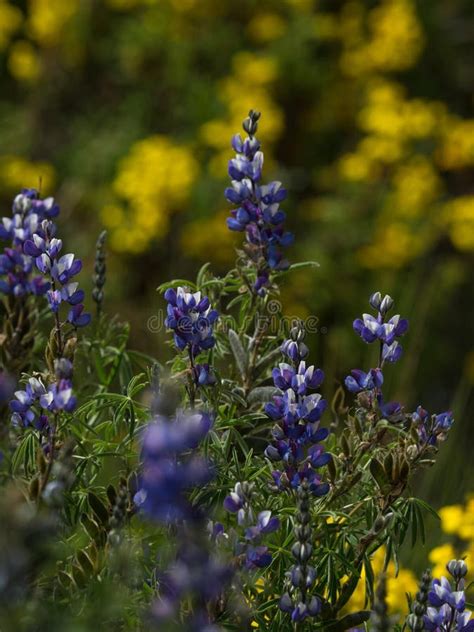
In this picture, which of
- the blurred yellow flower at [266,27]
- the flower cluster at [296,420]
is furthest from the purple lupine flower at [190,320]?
the blurred yellow flower at [266,27]

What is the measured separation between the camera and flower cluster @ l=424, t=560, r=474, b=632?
59.1 inches

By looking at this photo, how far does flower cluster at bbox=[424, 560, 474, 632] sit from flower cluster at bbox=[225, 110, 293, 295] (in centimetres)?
58

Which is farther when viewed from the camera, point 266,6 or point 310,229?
point 266,6

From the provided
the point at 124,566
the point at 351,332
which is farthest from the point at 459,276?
the point at 124,566

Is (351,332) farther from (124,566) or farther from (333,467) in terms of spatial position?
(124,566)

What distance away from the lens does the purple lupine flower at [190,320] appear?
1.51 meters

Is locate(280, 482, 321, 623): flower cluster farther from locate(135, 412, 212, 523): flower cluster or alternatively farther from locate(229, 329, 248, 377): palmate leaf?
locate(229, 329, 248, 377): palmate leaf

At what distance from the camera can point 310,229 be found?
15.8ft

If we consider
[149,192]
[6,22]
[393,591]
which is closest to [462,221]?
[149,192]

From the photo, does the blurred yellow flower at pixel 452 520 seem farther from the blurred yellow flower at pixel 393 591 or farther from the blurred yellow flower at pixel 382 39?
the blurred yellow flower at pixel 382 39

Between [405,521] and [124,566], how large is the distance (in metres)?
0.55

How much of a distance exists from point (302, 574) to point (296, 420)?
25 cm

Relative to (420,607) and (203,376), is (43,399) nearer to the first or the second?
(203,376)

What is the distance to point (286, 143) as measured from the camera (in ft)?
16.7
